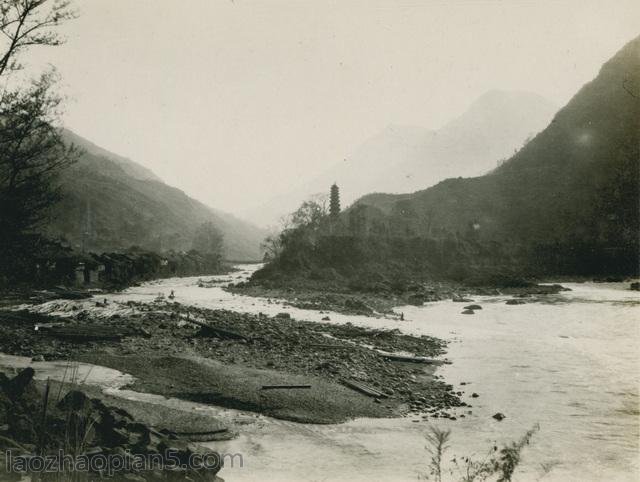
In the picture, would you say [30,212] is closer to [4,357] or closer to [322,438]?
[4,357]

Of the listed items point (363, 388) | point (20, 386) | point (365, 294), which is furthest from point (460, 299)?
point (20, 386)

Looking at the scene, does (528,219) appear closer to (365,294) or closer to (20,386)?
(365,294)

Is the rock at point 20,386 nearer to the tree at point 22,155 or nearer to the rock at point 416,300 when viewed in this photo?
the tree at point 22,155

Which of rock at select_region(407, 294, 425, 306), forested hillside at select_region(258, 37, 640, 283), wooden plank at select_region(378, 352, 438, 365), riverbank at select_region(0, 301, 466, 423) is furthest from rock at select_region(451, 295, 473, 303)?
wooden plank at select_region(378, 352, 438, 365)

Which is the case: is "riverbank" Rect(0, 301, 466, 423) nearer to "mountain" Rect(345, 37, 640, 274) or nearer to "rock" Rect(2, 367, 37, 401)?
"rock" Rect(2, 367, 37, 401)

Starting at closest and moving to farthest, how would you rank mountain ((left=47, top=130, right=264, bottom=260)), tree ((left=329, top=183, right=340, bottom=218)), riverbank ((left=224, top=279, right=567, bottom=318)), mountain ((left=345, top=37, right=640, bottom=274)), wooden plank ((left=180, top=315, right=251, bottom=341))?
wooden plank ((left=180, top=315, right=251, bottom=341)) → riverbank ((left=224, top=279, right=567, bottom=318)) → tree ((left=329, top=183, right=340, bottom=218)) → mountain ((left=345, top=37, right=640, bottom=274)) → mountain ((left=47, top=130, right=264, bottom=260))

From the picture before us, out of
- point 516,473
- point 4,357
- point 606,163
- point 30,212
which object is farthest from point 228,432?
point 606,163
